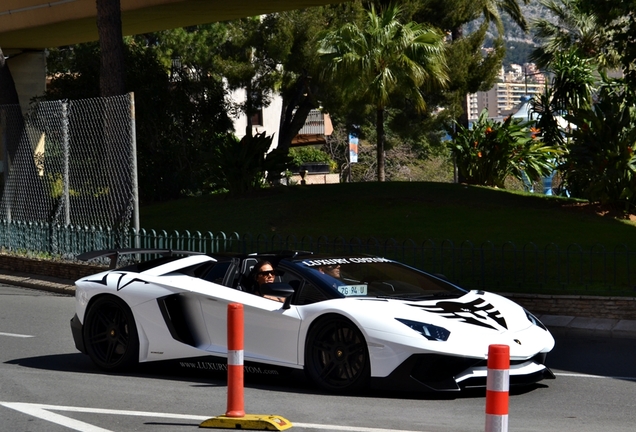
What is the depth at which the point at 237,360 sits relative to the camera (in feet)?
21.4

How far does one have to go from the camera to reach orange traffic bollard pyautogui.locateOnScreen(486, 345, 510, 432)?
15.6 feet

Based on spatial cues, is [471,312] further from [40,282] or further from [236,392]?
[40,282]

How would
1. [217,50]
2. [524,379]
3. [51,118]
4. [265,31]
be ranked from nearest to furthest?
[524,379], [51,118], [265,31], [217,50]

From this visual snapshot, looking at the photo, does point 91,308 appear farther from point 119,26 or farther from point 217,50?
point 217,50

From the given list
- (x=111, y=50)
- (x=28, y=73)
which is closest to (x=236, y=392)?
(x=111, y=50)

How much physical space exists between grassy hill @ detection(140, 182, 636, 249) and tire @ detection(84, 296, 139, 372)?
8.52m

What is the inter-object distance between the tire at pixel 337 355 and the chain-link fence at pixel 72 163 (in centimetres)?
827

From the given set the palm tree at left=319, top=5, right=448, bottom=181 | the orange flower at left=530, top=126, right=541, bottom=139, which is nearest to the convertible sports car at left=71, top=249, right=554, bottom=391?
the palm tree at left=319, top=5, right=448, bottom=181

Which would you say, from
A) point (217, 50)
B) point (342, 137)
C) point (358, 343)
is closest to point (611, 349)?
point (358, 343)

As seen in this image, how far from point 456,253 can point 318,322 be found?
321 inches

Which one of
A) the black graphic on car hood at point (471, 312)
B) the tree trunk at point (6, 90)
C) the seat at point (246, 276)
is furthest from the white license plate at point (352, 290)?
the tree trunk at point (6, 90)

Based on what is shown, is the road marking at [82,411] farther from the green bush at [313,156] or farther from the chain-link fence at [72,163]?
the green bush at [313,156]

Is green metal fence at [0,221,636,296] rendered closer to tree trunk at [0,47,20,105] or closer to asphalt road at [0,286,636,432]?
asphalt road at [0,286,636,432]

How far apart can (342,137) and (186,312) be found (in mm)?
52826
